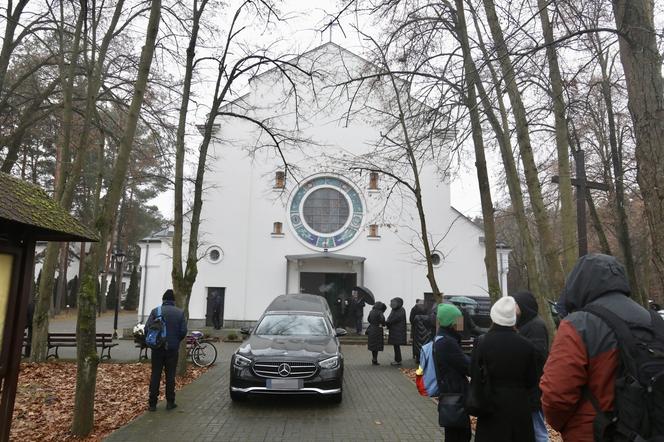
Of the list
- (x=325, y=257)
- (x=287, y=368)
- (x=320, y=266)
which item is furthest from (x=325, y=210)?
(x=287, y=368)

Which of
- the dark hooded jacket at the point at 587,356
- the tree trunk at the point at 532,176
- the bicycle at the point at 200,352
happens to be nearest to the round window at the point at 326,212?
the bicycle at the point at 200,352

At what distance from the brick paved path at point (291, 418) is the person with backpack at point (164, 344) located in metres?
0.29

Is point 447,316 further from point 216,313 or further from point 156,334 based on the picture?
point 216,313

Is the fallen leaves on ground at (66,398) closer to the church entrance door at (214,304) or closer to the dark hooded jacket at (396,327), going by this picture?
the dark hooded jacket at (396,327)

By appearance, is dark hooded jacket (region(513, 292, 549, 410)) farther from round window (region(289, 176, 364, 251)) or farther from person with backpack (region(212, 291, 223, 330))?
round window (region(289, 176, 364, 251))

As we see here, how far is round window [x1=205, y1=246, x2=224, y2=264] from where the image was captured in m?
26.0

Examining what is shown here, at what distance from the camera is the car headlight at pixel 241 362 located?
8.45 m

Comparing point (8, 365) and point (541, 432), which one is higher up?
point (8, 365)

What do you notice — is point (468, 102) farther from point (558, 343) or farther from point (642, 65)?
point (558, 343)

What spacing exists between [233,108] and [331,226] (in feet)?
26.0

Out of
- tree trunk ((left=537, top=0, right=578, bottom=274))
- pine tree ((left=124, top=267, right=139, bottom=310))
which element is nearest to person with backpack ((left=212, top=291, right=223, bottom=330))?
tree trunk ((left=537, top=0, right=578, bottom=274))

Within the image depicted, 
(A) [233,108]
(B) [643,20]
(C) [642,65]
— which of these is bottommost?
(C) [642,65]

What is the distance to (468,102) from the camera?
10.1 meters

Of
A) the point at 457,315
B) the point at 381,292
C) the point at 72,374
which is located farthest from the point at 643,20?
the point at 381,292
